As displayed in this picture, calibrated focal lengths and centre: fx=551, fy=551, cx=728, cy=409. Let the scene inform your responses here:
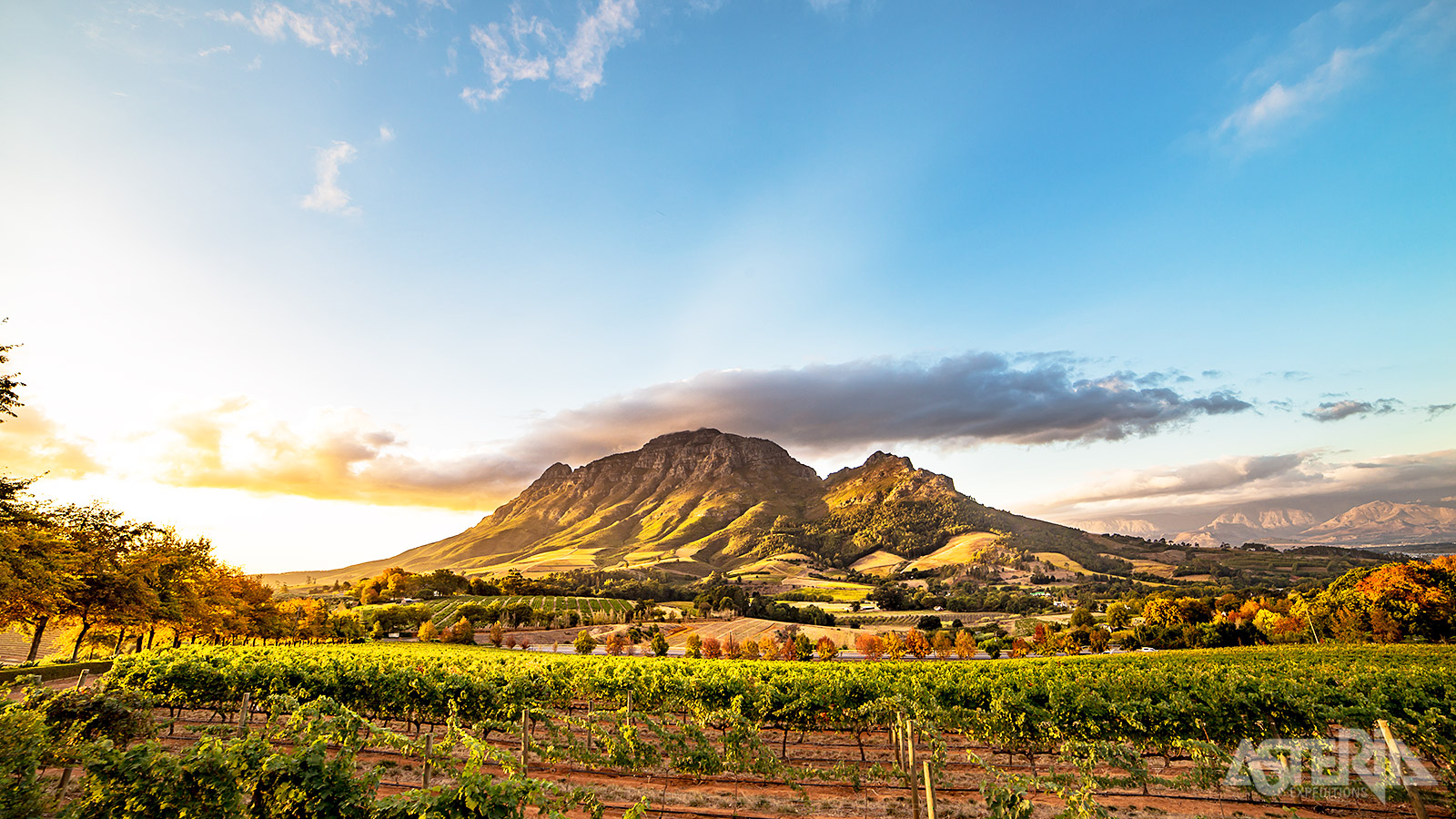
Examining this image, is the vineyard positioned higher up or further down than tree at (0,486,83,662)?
further down

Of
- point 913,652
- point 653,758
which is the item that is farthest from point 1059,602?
point 653,758

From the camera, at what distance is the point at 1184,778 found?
16578 mm

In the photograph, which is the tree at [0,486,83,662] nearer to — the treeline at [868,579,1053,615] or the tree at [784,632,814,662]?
the tree at [784,632,814,662]

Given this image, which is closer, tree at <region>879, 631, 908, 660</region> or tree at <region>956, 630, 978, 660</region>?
tree at <region>956, 630, 978, 660</region>

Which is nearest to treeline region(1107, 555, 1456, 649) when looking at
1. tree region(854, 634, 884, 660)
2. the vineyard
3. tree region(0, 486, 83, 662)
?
tree region(854, 634, 884, 660)

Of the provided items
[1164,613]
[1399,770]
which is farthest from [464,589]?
[1399,770]

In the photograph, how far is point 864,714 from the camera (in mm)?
23156

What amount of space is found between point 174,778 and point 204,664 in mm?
24863

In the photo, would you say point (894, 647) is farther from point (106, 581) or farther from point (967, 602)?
point (967, 602)

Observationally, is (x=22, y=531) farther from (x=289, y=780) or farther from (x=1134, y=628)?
(x=1134, y=628)

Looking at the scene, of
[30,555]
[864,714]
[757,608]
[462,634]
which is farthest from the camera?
[757,608]

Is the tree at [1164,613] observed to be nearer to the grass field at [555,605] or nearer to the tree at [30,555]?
the grass field at [555,605]

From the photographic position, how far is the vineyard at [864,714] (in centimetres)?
1898

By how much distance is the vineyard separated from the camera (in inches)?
747
